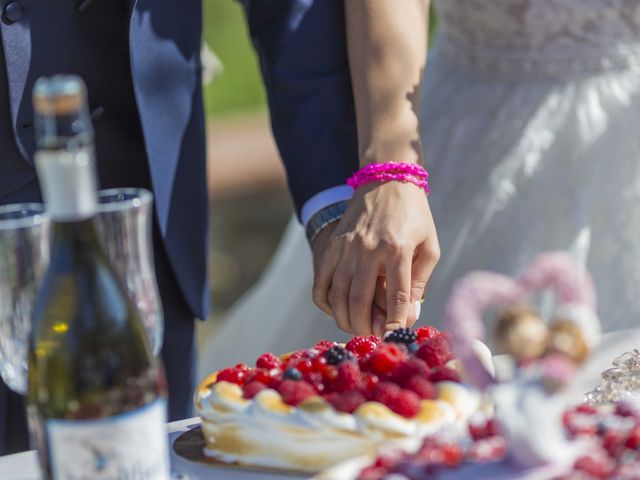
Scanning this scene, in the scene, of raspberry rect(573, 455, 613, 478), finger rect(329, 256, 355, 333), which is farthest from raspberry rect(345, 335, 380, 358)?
raspberry rect(573, 455, 613, 478)

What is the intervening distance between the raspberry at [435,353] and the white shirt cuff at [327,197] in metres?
0.47

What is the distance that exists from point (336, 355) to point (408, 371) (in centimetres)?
8

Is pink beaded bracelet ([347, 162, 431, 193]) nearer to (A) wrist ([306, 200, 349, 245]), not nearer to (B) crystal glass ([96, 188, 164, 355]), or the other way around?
(A) wrist ([306, 200, 349, 245])

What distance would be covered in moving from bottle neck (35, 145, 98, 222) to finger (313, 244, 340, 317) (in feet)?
1.87

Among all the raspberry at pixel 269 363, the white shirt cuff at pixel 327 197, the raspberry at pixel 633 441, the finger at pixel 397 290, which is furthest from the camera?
the white shirt cuff at pixel 327 197

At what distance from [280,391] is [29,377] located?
238 millimetres

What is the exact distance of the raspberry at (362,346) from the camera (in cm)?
103

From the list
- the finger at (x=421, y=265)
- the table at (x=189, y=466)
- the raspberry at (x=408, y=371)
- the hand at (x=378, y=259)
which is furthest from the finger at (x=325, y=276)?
the raspberry at (x=408, y=371)

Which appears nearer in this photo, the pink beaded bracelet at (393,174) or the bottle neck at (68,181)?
the bottle neck at (68,181)

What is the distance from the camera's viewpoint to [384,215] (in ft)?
4.18

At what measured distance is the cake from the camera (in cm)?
90

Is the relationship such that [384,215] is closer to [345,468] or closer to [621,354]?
[621,354]

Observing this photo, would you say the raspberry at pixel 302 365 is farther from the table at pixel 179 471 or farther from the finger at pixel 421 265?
the finger at pixel 421 265

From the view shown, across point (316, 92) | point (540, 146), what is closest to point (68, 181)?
point (316, 92)
